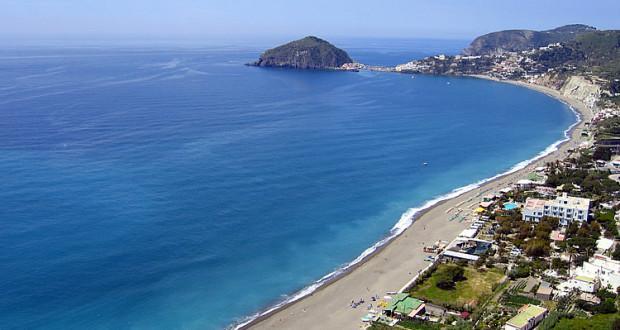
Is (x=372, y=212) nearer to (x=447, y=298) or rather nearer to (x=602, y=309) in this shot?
(x=447, y=298)

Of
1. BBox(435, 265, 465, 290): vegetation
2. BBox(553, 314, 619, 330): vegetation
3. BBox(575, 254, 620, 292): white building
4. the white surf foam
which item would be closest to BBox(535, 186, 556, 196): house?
the white surf foam

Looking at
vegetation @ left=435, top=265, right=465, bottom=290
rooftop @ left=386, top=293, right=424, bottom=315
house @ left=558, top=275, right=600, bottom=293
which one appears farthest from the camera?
vegetation @ left=435, top=265, right=465, bottom=290

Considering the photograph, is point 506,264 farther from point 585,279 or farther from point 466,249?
point 585,279

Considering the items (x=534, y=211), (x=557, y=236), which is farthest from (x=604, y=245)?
(x=534, y=211)

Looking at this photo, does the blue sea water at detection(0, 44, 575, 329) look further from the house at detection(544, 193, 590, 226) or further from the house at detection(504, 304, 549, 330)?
the house at detection(504, 304, 549, 330)

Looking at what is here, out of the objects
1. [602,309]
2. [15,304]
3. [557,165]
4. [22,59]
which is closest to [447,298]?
[602,309]

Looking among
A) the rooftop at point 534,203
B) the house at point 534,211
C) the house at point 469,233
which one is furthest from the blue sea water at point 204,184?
the house at point 534,211
